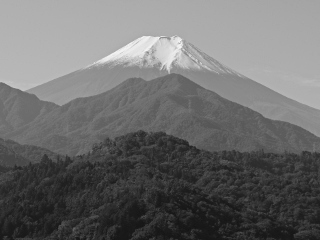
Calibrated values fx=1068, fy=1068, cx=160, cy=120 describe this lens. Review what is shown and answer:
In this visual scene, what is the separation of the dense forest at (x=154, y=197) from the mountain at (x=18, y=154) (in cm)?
4307

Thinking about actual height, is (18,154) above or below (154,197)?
below

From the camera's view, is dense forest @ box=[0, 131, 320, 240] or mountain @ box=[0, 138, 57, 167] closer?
dense forest @ box=[0, 131, 320, 240]

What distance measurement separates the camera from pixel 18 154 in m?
183

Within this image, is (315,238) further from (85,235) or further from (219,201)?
(85,235)

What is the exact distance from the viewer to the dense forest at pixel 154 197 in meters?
95.9

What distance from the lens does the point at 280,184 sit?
123 metres

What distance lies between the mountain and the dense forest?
141 feet

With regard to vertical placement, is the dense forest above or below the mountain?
above

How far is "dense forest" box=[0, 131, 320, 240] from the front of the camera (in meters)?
95.9

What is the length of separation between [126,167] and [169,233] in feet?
76.1

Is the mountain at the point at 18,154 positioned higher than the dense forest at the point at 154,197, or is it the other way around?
the dense forest at the point at 154,197

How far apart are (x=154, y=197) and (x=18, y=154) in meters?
86.9

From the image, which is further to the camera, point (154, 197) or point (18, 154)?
point (18, 154)

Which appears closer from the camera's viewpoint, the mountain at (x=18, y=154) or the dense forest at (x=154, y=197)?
the dense forest at (x=154, y=197)
